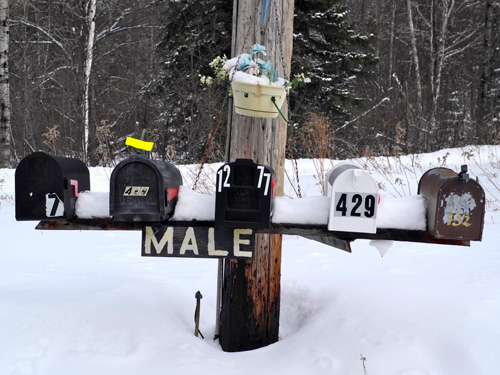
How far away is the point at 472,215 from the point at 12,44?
15.3m

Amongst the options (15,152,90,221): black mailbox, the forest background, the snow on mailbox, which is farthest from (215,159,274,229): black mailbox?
the forest background

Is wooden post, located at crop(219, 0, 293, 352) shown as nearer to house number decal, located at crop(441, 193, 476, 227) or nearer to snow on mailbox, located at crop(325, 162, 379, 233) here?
snow on mailbox, located at crop(325, 162, 379, 233)

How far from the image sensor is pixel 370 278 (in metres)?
2.76

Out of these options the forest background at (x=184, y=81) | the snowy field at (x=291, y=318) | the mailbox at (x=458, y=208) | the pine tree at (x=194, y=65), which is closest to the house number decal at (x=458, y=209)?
the mailbox at (x=458, y=208)

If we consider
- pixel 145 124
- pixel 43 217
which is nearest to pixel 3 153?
pixel 145 124

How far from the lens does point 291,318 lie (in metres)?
2.63

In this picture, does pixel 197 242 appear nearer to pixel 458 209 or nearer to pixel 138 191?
pixel 138 191

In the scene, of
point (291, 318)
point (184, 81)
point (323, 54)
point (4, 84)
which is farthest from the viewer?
point (323, 54)

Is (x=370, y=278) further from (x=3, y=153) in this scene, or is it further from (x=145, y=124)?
(x=145, y=124)

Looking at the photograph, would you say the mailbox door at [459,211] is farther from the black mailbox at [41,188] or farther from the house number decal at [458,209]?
the black mailbox at [41,188]

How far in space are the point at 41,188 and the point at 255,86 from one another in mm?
929

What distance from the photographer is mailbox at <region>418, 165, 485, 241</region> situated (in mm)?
1723

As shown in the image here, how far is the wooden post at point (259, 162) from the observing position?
7.20ft

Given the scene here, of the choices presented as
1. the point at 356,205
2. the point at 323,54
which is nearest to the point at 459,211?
the point at 356,205
